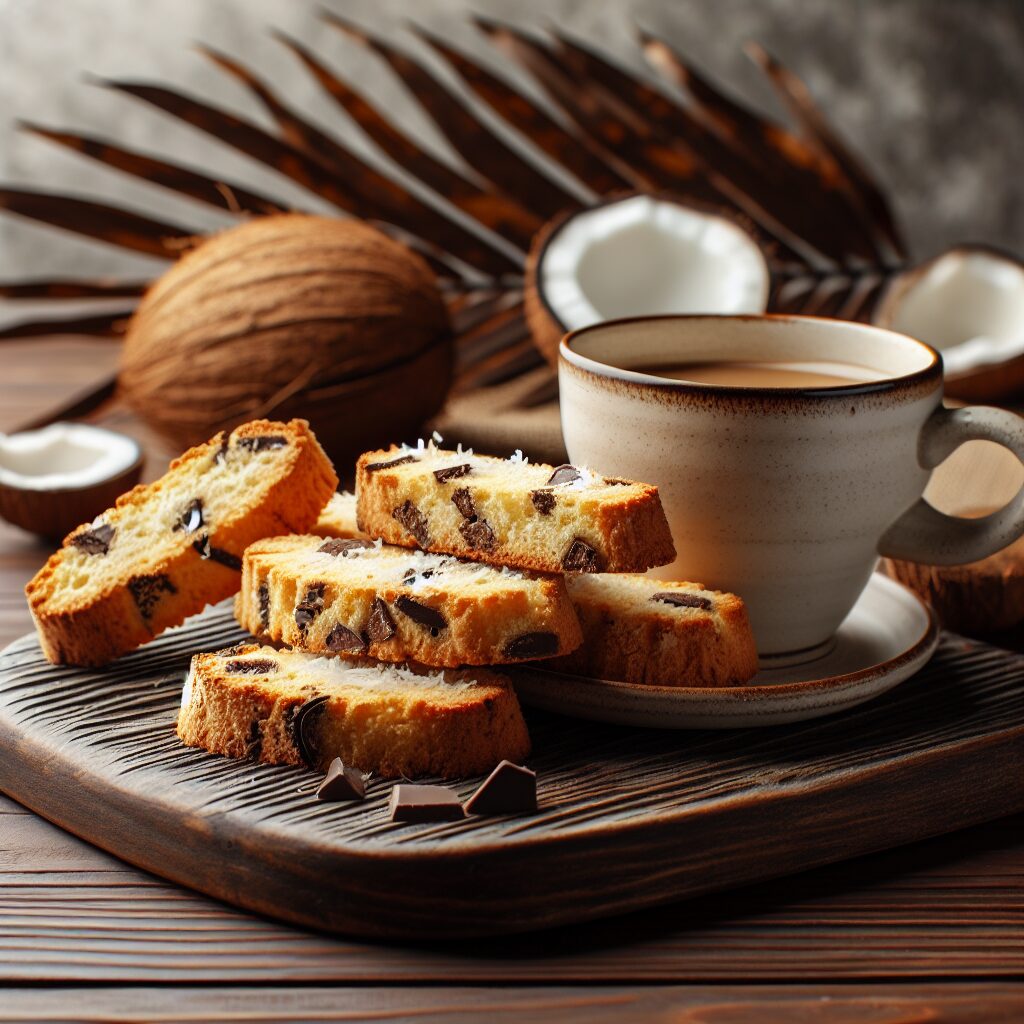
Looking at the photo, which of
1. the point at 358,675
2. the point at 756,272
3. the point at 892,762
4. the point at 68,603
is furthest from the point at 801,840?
the point at 756,272

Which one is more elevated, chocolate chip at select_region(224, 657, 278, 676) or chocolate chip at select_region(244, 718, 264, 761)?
chocolate chip at select_region(224, 657, 278, 676)

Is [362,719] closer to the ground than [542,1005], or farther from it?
farther from it

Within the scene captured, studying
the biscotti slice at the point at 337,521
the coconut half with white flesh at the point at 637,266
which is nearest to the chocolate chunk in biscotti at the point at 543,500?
the biscotti slice at the point at 337,521

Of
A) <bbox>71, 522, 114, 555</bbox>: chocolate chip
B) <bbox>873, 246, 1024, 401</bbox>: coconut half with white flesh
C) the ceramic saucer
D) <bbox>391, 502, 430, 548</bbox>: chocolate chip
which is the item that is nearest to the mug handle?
the ceramic saucer

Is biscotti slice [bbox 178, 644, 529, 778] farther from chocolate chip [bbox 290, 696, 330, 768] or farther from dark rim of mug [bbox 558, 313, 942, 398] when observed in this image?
dark rim of mug [bbox 558, 313, 942, 398]

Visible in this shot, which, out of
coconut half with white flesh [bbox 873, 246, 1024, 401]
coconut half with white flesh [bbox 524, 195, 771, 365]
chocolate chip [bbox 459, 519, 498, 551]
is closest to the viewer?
chocolate chip [bbox 459, 519, 498, 551]

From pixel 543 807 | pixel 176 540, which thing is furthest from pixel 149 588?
pixel 543 807

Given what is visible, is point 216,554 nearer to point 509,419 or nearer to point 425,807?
point 425,807
